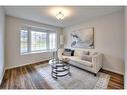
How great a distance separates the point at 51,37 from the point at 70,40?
1.36 m

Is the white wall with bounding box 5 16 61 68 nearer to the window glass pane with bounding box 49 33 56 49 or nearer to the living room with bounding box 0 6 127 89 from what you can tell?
the living room with bounding box 0 6 127 89

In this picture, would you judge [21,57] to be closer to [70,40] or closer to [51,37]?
[51,37]

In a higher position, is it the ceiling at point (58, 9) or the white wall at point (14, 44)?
the ceiling at point (58, 9)

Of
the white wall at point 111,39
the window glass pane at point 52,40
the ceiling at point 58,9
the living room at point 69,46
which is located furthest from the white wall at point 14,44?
the white wall at point 111,39

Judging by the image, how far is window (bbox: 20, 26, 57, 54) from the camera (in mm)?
4223

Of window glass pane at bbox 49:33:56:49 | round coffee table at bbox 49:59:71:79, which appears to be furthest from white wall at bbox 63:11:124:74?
window glass pane at bbox 49:33:56:49

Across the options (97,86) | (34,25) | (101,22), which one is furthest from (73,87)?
(34,25)

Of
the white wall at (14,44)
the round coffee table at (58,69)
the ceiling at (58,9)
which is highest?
the ceiling at (58,9)

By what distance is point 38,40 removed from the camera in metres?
4.98

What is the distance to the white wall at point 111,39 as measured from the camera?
9.93ft

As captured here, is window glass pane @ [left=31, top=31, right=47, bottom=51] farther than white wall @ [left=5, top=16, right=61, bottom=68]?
Yes

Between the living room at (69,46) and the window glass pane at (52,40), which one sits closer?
the living room at (69,46)

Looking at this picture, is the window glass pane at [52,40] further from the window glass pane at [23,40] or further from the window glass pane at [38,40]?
the window glass pane at [23,40]

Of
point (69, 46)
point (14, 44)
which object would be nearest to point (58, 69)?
point (14, 44)
